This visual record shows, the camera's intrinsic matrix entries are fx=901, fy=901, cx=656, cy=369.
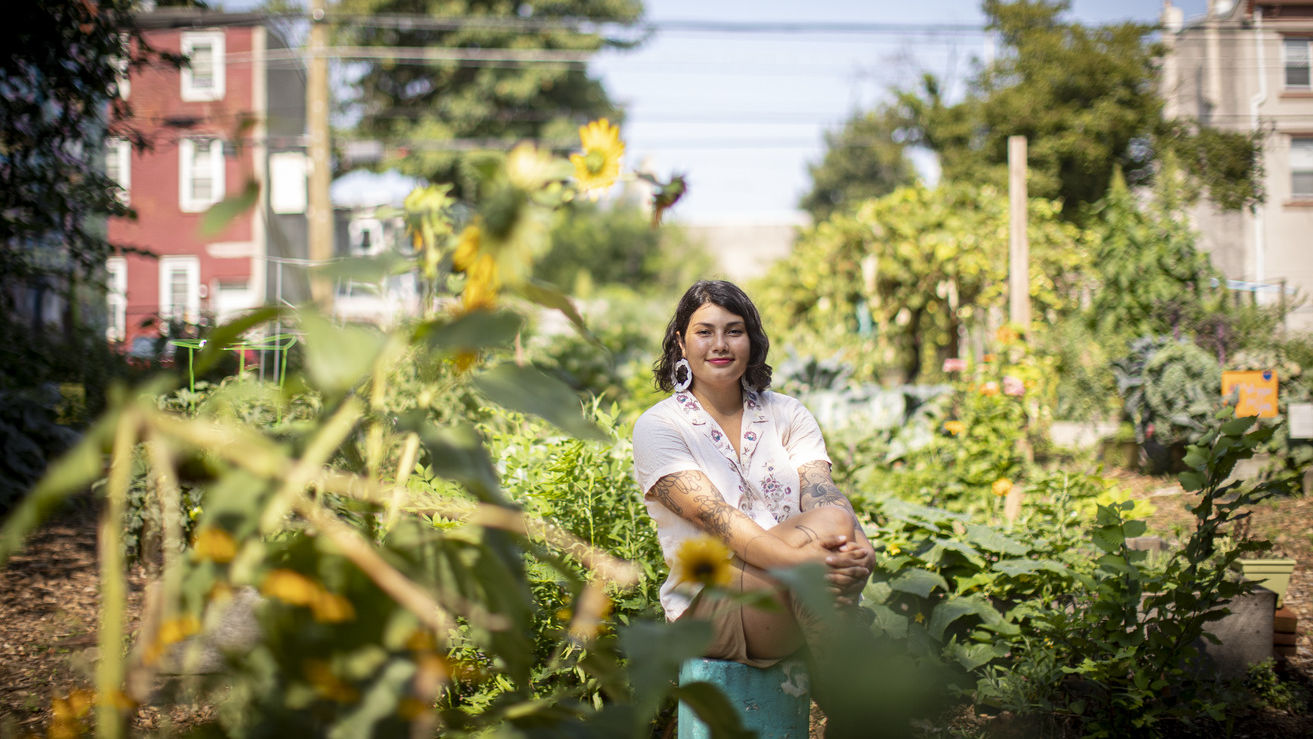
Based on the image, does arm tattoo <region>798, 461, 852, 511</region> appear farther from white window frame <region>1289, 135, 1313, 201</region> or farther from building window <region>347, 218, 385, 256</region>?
white window frame <region>1289, 135, 1313, 201</region>

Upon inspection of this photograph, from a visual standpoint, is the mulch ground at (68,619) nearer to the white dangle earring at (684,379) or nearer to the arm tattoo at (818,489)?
the arm tattoo at (818,489)

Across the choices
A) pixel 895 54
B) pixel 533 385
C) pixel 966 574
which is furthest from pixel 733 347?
pixel 895 54

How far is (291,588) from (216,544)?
2.1 inches

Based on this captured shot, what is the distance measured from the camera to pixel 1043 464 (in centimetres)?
584

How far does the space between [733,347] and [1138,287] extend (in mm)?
6127

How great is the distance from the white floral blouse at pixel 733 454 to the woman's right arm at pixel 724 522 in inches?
0.8

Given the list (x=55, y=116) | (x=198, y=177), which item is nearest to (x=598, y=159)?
(x=55, y=116)

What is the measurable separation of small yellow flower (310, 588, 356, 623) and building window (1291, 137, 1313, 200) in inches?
537

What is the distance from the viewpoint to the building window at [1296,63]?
11117mm

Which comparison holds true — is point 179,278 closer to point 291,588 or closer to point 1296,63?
point 1296,63

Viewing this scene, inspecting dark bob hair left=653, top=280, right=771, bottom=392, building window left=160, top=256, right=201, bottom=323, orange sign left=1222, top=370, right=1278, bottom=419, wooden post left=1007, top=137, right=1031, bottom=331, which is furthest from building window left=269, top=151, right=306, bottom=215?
dark bob hair left=653, top=280, right=771, bottom=392

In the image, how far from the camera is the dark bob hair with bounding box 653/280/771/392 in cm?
188

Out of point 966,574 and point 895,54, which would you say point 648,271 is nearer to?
point 895,54

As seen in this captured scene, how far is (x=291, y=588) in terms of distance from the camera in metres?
0.41
